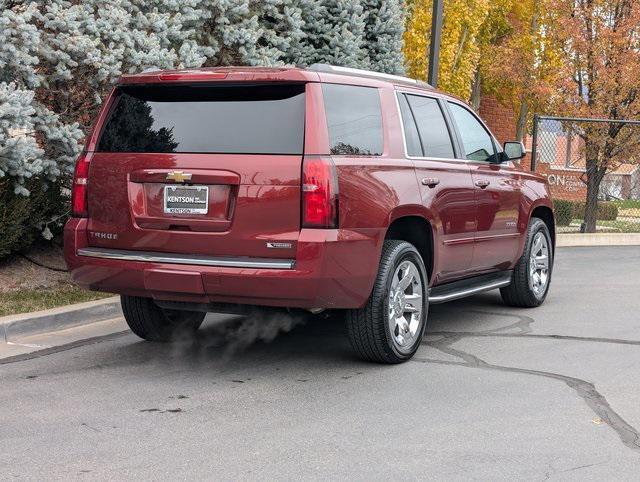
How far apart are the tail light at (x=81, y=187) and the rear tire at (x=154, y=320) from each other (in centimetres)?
89

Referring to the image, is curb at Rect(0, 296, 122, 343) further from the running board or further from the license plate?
the running board

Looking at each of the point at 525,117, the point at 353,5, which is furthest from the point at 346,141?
the point at 525,117

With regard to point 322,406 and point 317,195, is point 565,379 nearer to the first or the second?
point 322,406

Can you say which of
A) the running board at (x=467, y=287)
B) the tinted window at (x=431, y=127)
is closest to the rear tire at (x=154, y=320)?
the running board at (x=467, y=287)

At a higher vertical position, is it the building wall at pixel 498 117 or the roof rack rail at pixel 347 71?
the building wall at pixel 498 117

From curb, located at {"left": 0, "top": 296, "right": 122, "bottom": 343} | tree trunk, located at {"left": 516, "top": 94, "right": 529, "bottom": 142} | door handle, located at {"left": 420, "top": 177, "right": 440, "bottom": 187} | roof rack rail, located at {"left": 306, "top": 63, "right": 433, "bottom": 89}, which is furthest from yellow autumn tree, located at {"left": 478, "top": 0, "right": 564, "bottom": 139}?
curb, located at {"left": 0, "top": 296, "right": 122, "bottom": 343}

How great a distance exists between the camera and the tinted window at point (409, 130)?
23.7 ft

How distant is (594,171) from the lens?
18.7 metres

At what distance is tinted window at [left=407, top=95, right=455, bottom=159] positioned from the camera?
7.54 metres

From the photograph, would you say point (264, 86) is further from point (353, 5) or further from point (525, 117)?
point (525, 117)

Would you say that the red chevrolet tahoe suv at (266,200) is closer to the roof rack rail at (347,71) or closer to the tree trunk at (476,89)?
the roof rack rail at (347,71)

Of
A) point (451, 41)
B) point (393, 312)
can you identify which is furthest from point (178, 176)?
point (451, 41)

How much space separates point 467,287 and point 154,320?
101 inches

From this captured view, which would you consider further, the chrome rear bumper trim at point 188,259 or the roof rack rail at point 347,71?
the roof rack rail at point 347,71
